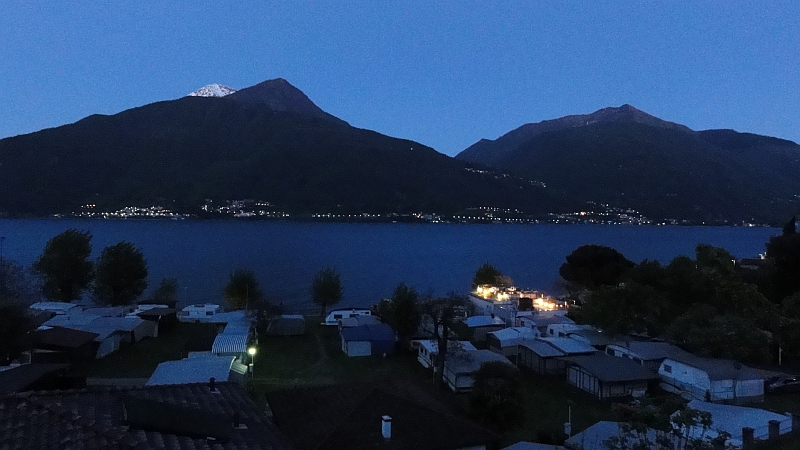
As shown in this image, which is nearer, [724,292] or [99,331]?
[99,331]

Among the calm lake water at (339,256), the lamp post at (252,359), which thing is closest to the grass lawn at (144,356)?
the lamp post at (252,359)

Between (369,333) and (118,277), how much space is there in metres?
19.7

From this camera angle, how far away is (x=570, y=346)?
2044cm

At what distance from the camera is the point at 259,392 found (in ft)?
53.7

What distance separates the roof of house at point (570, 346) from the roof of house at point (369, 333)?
6.68 meters

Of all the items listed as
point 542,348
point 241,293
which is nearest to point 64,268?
point 241,293

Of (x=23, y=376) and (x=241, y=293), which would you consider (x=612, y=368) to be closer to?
(x=23, y=376)

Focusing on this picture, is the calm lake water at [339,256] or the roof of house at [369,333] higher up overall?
the roof of house at [369,333]

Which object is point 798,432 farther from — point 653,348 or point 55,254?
point 55,254

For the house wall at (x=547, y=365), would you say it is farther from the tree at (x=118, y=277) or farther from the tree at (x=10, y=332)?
the tree at (x=118, y=277)

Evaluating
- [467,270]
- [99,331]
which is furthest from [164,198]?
[99,331]

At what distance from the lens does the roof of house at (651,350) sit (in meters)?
18.9

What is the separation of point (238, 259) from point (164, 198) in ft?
359

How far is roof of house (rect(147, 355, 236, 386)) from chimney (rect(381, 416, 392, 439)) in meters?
6.81
